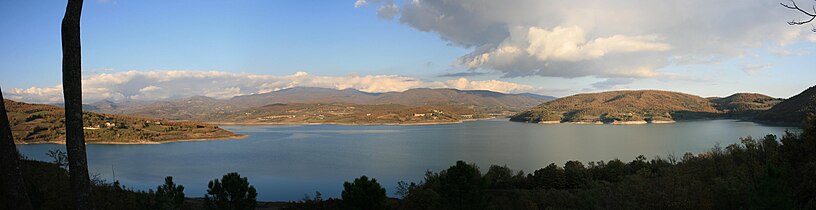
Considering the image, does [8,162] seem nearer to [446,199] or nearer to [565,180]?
[446,199]

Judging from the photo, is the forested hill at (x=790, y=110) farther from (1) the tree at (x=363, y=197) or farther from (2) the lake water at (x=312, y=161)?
(1) the tree at (x=363, y=197)

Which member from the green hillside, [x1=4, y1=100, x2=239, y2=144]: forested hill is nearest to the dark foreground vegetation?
[x1=4, y1=100, x2=239, y2=144]: forested hill

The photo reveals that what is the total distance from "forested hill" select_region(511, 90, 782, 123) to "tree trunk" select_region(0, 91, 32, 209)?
115 meters

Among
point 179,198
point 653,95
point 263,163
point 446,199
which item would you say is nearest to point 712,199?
point 446,199

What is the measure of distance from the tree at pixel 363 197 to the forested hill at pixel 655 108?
355 feet

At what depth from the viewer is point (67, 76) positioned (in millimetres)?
3611

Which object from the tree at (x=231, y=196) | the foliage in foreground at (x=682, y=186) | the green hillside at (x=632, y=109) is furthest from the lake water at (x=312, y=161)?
the green hillside at (x=632, y=109)

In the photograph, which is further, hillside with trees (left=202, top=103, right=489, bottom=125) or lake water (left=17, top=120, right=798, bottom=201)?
hillside with trees (left=202, top=103, right=489, bottom=125)

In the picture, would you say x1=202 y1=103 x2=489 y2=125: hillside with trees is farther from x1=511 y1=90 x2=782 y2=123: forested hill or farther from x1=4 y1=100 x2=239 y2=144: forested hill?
x1=4 y1=100 x2=239 y2=144: forested hill

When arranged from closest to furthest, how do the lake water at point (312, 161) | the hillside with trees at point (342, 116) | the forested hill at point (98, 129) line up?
the lake water at point (312, 161)
the forested hill at point (98, 129)
the hillside with trees at point (342, 116)

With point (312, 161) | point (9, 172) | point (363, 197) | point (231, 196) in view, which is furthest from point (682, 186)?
point (312, 161)

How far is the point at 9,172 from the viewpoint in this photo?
3814 mm

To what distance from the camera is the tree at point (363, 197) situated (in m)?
10.1

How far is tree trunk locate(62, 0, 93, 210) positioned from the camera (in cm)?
355
